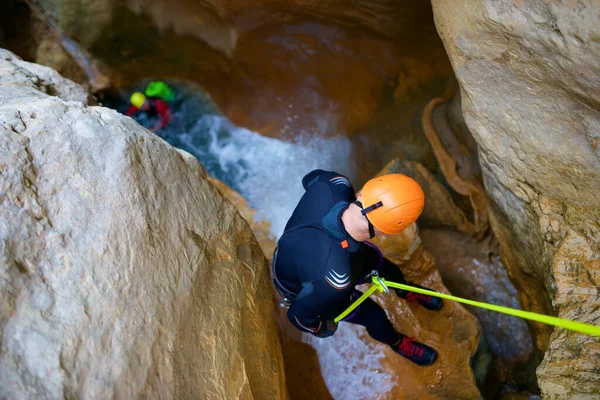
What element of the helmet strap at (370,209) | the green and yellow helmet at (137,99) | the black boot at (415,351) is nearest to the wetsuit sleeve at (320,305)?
the helmet strap at (370,209)

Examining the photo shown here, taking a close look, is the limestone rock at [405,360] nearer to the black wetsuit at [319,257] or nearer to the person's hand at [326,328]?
the black wetsuit at [319,257]

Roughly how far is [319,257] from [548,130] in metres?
1.33

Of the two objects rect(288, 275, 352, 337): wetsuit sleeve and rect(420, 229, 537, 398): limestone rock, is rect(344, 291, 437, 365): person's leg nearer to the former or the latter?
rect(288, 275, 352, 337): wetsuit sleeve

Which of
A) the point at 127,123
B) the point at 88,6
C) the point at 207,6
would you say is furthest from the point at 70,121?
the point at 88,6

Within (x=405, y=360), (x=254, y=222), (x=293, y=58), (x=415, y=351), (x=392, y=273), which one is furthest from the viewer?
(x=293, y=58)

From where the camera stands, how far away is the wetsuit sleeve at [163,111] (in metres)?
5.24

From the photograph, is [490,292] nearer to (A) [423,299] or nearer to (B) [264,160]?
(A) [423,299]

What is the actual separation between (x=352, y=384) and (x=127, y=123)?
91.5 inches

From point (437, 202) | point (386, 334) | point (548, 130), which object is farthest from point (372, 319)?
point (437, 202)

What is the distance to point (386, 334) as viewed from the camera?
280 cm

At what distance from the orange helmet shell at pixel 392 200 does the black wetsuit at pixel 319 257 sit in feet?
0.51

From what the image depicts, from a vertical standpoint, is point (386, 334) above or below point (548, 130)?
below

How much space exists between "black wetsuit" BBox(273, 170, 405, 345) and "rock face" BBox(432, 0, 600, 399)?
0.95m

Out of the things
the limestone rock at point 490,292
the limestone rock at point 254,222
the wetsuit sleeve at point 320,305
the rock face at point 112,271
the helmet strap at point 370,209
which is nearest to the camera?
the rock face at point 112,271
